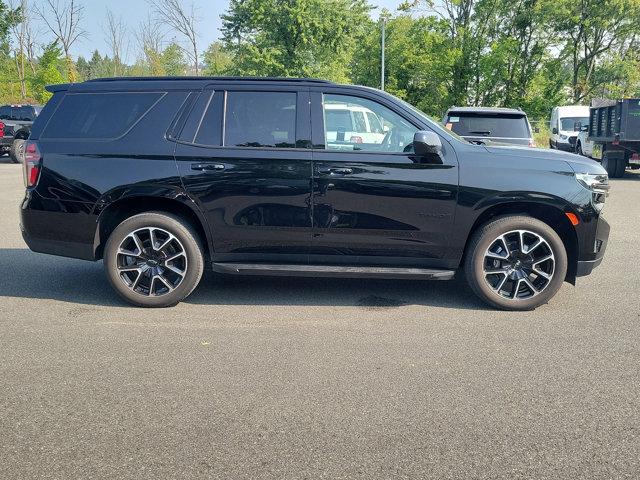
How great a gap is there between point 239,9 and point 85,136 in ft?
94.9

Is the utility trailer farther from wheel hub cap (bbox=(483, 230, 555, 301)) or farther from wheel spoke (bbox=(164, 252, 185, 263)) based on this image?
wheel spoke (bbox=(164, 252, 185, 263))

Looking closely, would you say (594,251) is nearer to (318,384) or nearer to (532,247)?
(532,247)

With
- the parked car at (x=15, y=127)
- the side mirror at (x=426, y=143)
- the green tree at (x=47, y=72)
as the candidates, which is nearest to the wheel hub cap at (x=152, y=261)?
the side mirror at (x=426, y=143)

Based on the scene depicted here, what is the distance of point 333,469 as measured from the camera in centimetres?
278

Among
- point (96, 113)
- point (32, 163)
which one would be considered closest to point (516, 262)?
point (96, 113)

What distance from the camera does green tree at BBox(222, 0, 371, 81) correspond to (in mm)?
30031

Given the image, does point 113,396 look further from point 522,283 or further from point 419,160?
point 522,283

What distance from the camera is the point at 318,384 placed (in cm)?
367

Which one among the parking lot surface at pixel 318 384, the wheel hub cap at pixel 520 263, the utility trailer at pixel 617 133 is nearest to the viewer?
the parking lot surface at pixel 318 384

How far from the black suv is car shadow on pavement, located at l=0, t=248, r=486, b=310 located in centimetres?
39

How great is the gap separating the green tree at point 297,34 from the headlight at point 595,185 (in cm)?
2655

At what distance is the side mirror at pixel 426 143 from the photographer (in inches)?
187

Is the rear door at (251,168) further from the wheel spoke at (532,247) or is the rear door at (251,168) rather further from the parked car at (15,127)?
the parked car at (15,127)

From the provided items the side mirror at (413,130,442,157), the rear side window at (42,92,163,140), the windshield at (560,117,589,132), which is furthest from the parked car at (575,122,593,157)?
the rear side window at (42,92,163,140)
